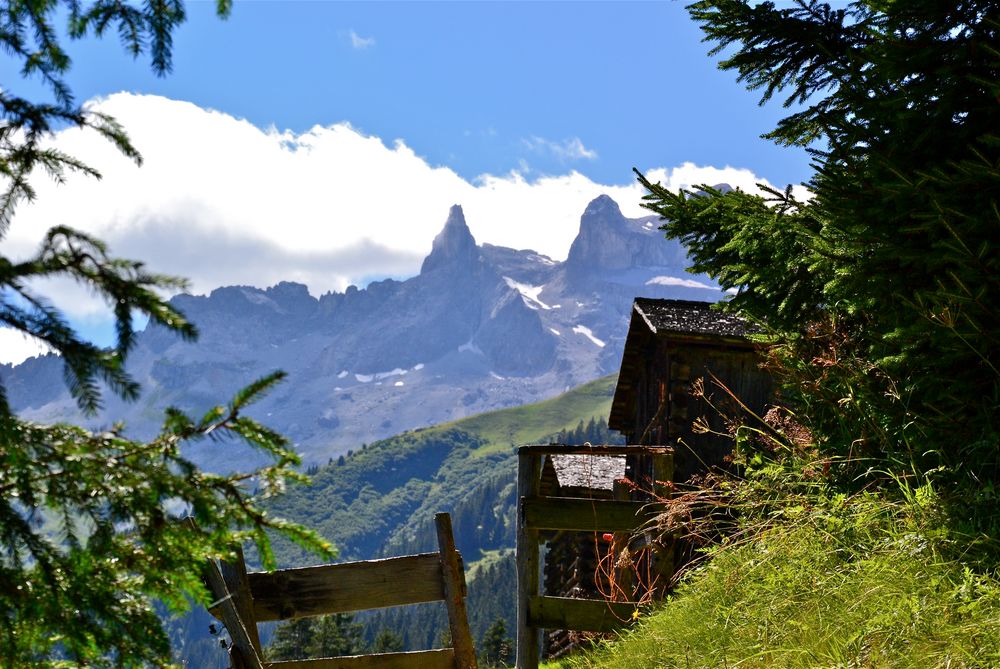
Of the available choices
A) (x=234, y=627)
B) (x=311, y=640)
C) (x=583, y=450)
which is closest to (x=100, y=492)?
(x=234, y=627)

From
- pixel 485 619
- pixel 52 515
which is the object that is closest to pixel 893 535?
pixel 52 515

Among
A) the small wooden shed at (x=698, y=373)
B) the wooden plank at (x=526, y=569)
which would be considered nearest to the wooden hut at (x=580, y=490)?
the small wooden shed at (x=698, y=373)

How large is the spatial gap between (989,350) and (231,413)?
4.66m

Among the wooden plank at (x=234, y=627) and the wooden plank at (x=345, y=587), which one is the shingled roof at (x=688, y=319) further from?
the wooden plank at (x=234, y=627)

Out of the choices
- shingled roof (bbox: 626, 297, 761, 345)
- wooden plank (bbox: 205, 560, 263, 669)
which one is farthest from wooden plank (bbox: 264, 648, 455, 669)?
shingled roof (bbox: 626, 297, 761, 345)

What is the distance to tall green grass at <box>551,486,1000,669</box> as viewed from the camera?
14.3 ft

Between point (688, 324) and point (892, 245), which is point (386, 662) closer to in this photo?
point (892, 245)

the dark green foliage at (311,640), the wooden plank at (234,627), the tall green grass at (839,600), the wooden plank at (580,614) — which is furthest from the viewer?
the dark green foliage at (311,640)

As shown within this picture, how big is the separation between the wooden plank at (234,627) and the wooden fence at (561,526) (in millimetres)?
3417

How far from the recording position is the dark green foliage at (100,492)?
268 centimetres

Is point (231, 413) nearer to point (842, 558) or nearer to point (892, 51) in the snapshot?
point (842, 558)

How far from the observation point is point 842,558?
548 centimetres

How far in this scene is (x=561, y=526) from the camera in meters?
9.18

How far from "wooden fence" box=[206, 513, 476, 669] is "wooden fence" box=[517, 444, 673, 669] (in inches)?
68.8
